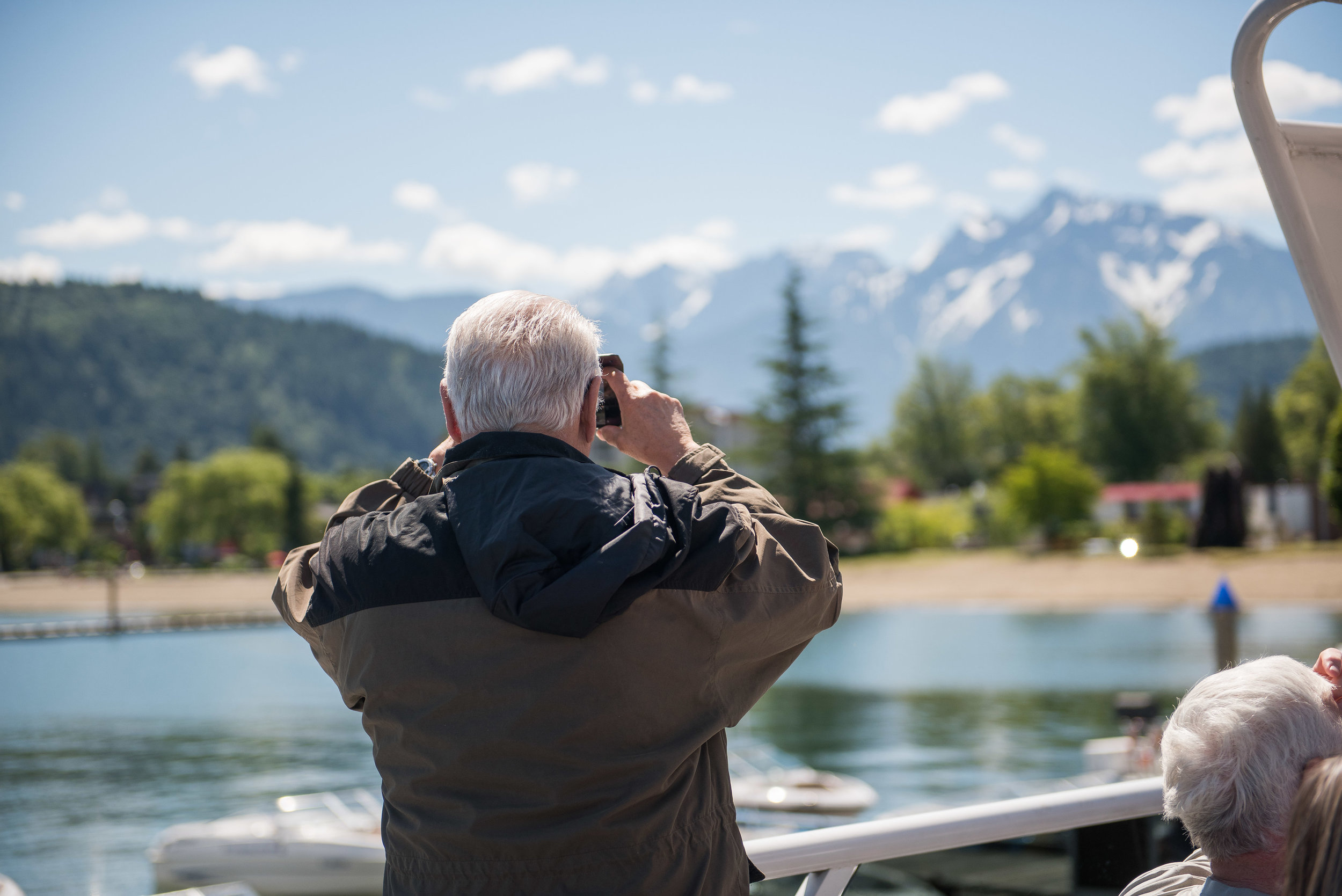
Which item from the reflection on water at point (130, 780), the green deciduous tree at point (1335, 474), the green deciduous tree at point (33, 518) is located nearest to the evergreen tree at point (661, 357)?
the green deciduous tree at point (1335, 474)

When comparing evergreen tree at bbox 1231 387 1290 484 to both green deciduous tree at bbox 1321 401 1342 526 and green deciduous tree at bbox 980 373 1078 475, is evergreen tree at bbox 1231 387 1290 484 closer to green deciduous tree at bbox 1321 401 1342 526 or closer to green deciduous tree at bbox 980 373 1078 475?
green deciduous tree at bbox 980 373 1078 475

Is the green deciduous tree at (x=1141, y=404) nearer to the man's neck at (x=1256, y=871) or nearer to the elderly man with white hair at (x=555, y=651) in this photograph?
the man's neck at (x=1256, y=871)

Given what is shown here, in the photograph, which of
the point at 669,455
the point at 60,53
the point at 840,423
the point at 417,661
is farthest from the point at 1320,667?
the point at 60,53

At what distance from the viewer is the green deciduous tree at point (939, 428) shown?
55156 mm

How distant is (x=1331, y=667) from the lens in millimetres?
1041

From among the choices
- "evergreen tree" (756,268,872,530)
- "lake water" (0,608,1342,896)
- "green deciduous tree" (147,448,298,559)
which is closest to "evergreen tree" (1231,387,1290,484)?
"evergreen tree" (756,268,872,530)

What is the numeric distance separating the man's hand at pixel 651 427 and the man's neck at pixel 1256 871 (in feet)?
2.00

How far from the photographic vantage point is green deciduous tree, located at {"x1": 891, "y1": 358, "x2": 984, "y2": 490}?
5516 centimetres

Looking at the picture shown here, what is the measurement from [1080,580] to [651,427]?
116ft

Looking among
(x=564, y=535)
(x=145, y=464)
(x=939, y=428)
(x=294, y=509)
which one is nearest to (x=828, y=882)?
(x=564, y=535)

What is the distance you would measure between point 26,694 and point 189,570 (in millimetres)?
28770

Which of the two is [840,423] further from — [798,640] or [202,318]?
[202,318]

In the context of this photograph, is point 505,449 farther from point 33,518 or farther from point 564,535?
point 33,518

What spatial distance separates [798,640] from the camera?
1002mm
